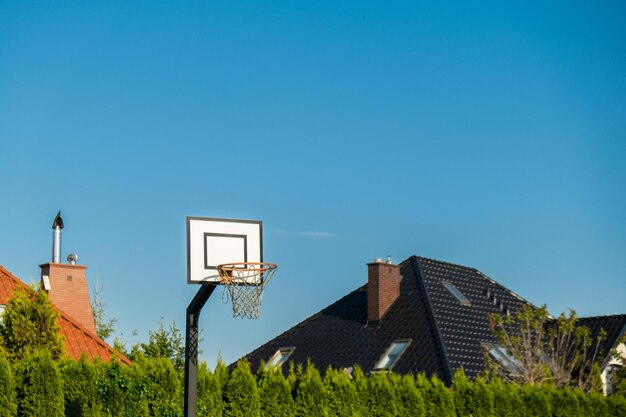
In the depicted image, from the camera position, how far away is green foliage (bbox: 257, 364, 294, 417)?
17.1 m

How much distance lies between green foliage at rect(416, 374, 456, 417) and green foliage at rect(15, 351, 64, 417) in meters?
7.35

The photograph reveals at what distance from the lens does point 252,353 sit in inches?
1422

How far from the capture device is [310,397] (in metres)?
17.6

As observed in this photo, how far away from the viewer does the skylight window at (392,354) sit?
31.0 m

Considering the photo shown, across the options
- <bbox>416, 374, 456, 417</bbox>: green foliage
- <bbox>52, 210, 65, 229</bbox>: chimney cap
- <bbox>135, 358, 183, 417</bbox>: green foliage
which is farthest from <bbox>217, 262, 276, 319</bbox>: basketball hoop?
<bbox>52, 210, 65, 229</bbox>: chimney cap

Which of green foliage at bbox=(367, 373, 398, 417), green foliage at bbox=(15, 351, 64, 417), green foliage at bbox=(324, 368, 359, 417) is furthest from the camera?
green foliage at bbox=(367, 373, 398, 417)

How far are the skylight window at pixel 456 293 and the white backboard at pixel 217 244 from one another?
68.8 ft

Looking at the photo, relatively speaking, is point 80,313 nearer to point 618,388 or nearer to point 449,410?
point 449,410

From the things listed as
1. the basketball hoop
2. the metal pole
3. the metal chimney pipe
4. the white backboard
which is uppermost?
the metal chimney pipe

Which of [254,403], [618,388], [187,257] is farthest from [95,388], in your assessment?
[618,388]

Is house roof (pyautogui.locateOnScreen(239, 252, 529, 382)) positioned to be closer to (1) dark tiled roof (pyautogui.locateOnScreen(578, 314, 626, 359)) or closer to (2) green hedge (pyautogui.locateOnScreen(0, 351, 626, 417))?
(1) dark tiled roof (pyautogui.locateOnScreen(578, 314, 626, 359))

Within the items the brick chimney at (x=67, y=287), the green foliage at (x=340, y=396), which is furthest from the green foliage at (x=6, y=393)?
the brick chimney at (x=67, y=287)

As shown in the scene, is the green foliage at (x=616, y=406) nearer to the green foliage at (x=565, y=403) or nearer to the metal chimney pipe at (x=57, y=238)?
the green foliage at (x=565, y=403)

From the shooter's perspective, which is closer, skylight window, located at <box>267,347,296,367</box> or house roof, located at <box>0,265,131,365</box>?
house roof, located at <box>0,265,131,365</box>
